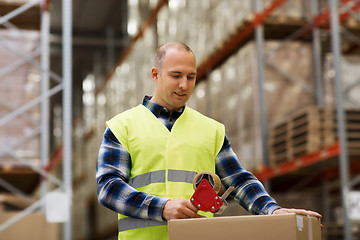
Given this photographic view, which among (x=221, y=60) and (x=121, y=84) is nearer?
(x=221, y=60)

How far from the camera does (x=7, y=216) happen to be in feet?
21.9

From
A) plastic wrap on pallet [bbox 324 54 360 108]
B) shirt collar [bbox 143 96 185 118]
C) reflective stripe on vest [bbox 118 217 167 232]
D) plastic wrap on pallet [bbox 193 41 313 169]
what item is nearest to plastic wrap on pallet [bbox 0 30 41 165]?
plastic wrap on pallet [bbox 193 41 313 169]

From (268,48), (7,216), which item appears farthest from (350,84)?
(7,216)

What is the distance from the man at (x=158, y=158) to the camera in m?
2.29

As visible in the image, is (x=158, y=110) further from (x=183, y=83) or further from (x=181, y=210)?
(x=181, y=210)

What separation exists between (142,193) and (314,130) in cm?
625

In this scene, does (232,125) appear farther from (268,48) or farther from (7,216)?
(7,216)

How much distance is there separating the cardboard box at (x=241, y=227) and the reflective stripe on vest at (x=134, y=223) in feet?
0.56

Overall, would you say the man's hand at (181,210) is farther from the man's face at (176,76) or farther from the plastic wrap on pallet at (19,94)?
the plastic wrap on pallet at (19,94)

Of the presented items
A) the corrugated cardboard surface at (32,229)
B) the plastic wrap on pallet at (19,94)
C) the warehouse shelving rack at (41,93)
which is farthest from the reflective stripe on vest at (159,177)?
the plastic wrap on pallet at (19,94)

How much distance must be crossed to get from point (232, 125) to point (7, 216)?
392 centimetres

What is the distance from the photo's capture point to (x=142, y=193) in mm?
Answer: 2268

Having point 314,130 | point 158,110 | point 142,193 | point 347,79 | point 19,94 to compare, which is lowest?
point 142,193

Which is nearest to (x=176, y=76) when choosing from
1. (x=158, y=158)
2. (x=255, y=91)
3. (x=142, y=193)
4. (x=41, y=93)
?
(x=158, y=158)
